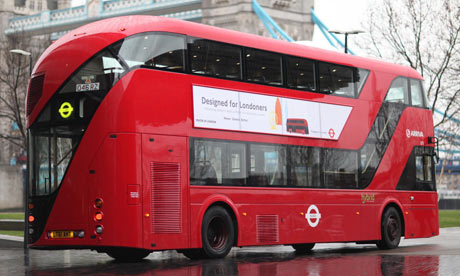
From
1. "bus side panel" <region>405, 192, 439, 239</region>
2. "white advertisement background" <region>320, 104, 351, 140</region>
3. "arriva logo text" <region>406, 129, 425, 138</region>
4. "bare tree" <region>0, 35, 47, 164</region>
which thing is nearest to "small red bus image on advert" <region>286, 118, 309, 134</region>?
"white advertisement background" <region>320, 104, 351, 140</region>

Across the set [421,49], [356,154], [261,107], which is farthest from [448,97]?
[261,107]

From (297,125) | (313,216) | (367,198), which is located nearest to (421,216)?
(367,198)

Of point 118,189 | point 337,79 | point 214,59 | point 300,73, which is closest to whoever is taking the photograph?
point 118,189

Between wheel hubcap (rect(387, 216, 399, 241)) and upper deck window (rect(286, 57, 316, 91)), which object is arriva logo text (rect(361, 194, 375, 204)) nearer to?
wheel hubcap (rect(387, 216, 399, 241))

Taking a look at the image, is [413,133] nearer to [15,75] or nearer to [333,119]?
[333,119]

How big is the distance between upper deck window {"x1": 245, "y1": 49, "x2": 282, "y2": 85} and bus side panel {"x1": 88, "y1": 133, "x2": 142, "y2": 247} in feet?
10.9

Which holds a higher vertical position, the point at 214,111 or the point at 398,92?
the point at 398,92

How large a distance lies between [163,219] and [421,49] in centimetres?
2942

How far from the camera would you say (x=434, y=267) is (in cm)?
1538

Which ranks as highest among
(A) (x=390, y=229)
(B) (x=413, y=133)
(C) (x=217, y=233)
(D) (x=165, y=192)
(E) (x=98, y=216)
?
(B) (x=413, y=133)

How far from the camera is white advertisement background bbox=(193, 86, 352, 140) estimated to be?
17.2 meters

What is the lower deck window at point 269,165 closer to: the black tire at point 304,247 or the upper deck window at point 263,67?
the upper deck window at point 263,67

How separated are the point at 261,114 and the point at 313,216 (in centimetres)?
267

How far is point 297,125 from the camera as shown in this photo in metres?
19.3
